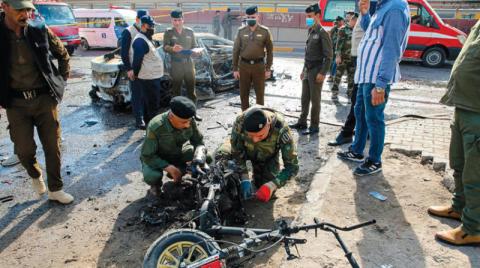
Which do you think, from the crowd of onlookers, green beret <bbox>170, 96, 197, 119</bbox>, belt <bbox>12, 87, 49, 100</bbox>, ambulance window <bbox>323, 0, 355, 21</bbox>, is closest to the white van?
ambulance window <bbox>323, 0, 355, 21</bbox>

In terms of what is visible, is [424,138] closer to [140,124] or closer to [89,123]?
[140,124]

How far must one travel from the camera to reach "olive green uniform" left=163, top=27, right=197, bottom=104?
19.9 ft

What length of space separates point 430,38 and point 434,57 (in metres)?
0.68

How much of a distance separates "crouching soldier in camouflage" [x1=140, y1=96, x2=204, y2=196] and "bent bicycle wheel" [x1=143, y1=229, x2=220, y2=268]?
108 centimetres

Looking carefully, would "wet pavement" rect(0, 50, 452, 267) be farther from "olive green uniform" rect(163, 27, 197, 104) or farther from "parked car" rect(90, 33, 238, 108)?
"olive green uniform" rect(163, 27, 197, 104)

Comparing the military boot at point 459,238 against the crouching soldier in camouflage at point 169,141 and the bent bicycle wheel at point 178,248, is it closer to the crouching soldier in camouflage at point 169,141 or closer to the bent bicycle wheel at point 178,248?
the bent bicycle wheel at point 178,248

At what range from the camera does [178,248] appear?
7.58ft

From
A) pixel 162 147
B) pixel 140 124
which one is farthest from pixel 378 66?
pixel 140 124

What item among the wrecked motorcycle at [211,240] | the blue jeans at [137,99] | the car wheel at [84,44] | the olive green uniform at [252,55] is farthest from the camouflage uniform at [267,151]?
the car wheel at [84,44]

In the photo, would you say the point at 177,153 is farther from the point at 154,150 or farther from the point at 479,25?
the point at 479,25

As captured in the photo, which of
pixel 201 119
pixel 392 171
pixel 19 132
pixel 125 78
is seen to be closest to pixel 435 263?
pixel 392 171

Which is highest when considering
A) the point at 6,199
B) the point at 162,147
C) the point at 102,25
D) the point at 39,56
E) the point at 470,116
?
the point at 102,25

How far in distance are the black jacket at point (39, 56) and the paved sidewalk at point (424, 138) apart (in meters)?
3.98

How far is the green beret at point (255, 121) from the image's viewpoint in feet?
9.56
